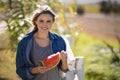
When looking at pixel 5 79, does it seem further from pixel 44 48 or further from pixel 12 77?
pixel 44 48

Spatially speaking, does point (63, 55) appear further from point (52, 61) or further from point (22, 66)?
point (22, 66)

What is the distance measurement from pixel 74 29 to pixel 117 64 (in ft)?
3.89

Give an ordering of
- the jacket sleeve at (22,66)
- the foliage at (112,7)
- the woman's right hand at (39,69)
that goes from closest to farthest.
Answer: the woman's right hand at (39,69) → the jacket sleeve at (22,66) → the foliage at (112,7)

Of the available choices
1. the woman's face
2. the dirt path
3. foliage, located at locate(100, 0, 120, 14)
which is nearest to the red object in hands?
the woman's face

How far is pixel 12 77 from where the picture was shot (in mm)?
7105

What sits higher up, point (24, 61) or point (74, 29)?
point (24, 61)

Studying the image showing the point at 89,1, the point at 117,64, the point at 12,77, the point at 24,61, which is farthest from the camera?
the point at 89,1

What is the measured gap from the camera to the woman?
17.5 ft

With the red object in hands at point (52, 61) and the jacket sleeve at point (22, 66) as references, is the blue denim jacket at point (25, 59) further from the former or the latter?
the red object in hands at point (52, 61)

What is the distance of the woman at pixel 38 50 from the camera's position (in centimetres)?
533

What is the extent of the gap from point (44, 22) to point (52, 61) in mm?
444

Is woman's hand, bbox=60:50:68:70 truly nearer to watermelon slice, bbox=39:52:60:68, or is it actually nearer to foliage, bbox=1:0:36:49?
watermelon slice, bbox=39:52:60:68

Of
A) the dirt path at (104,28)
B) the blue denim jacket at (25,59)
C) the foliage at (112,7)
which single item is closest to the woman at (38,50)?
the blue denim jacket at (25,59)

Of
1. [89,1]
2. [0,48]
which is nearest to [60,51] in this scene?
[0,48]
